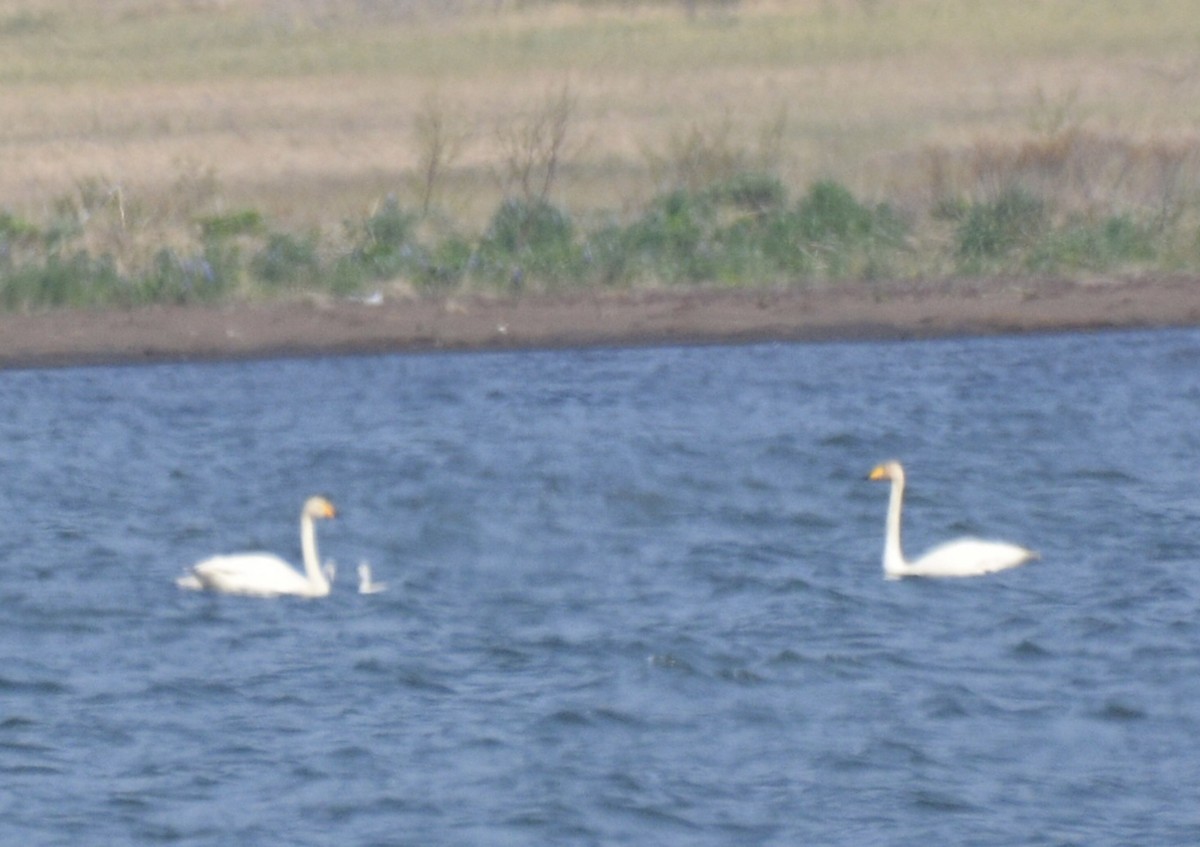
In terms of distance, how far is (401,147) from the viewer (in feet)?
134

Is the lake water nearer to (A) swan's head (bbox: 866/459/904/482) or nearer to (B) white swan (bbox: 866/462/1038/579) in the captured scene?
(B) white swan (bbox: 866/462/1038/579)

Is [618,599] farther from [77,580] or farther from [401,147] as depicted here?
[401,147]

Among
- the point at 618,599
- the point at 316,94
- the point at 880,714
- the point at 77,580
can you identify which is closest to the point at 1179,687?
the point at 880,714

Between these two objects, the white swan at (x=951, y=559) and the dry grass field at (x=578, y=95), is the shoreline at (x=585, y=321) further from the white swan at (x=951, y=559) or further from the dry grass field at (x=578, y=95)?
the white swan at (x=951, y=559)

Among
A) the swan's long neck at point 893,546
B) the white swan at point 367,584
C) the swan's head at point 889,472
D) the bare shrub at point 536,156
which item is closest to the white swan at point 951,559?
the swan's long neck at point 893,546

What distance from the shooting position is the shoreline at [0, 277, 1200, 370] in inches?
→ 892

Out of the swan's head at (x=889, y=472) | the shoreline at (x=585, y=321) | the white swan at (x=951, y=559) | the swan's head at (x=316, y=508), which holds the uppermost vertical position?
the swan's head at (x=889, y=472)

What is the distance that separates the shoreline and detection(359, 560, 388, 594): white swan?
8750mm

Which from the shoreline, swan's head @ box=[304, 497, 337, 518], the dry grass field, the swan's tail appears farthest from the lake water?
the dry grass field

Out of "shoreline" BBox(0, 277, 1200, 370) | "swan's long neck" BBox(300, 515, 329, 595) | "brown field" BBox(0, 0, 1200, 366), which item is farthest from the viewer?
"brown field" BBox(0, 0, 1200, 366)

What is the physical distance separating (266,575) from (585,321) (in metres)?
10.1

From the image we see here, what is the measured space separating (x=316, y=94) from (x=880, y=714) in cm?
3835

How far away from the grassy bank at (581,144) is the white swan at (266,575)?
33.9 feet

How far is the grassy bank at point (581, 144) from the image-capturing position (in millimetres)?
24297
